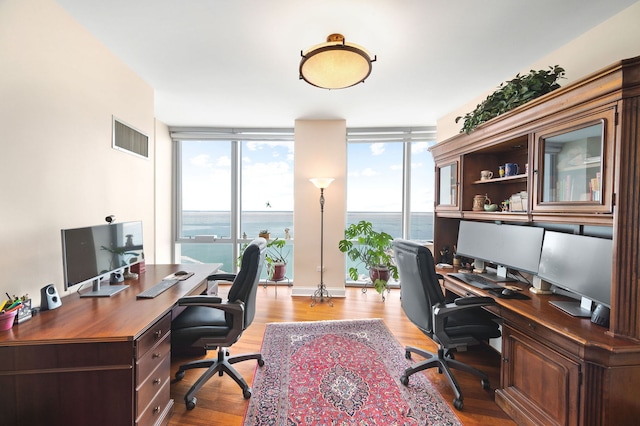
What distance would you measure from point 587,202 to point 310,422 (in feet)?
7.06

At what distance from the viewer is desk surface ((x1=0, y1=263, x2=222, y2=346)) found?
4.00ft

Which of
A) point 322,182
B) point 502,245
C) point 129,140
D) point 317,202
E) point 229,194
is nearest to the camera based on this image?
point 502,245

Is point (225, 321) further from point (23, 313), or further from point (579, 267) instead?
point (579, 267)

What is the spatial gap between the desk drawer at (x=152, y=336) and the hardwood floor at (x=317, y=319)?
632mm

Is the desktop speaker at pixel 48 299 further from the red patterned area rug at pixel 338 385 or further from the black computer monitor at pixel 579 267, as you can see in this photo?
the black computer monitor at pixel 579 267

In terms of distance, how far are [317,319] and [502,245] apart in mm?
2168

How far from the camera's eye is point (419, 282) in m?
1.89

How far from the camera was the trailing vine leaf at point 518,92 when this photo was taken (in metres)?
1.85

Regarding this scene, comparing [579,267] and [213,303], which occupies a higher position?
[579,267]

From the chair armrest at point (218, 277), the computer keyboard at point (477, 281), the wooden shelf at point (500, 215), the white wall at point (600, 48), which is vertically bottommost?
the chair armrest at point (218, 277)

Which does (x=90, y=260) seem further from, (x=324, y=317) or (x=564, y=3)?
(x=564, y=3)

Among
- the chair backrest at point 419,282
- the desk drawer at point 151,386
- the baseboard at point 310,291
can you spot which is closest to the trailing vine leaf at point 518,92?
the chair backrest at point 419,282

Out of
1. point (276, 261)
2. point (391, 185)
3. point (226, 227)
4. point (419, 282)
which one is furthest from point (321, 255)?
point (419, 282)

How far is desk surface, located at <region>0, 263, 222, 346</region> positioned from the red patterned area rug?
3.10 ft
